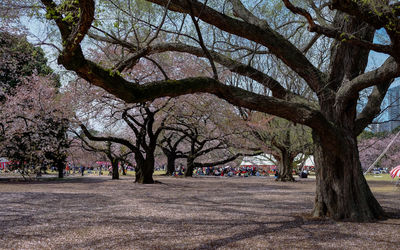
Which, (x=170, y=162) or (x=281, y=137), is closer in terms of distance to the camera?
(x=281, y=137)

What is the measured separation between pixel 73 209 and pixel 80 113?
11710mm

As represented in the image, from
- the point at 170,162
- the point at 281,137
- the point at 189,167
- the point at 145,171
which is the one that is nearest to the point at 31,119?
the point at 145,171

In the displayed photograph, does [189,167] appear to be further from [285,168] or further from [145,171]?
[145,171]

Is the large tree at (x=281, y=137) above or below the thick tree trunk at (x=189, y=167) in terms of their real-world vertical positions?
above

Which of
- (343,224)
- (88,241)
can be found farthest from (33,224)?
(343,224)

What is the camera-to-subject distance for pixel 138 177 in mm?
19672

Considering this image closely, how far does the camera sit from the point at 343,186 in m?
6.77

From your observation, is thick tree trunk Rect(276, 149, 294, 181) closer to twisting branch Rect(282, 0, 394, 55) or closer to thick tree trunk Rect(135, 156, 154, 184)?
thick tree trunk Rect(135, 156, 154, 184)

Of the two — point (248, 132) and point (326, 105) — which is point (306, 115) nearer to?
point (326, 105)

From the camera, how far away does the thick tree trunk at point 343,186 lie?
266 inches

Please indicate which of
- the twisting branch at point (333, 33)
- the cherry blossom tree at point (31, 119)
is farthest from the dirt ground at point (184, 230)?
the cherry blossom tree at point (31, 119)

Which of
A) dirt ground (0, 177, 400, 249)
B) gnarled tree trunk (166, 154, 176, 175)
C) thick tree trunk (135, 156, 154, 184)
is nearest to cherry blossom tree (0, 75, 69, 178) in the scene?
thick tree trunk (135, 156, 154, 184)

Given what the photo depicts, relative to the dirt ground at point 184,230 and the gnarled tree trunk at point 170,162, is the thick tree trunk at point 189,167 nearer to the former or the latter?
the gnarled tree trunk at point 170,162

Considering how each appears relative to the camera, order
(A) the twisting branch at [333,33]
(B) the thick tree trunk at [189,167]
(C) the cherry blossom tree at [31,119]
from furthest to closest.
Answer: (B) the thick tree trunk at [189,167], (C) the cherry blossom tree at [31,119], (A) the twisting branch at [333,33]
